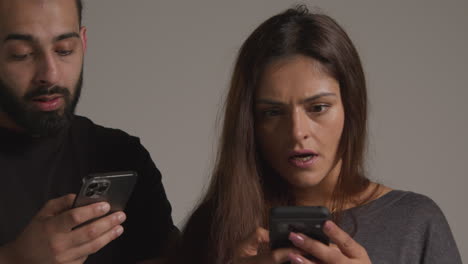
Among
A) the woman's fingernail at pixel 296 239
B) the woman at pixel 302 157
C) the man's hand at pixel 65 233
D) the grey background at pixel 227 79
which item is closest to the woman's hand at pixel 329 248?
the woman's fingernail at pixel 296 239

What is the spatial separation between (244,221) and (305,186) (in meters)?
0.22

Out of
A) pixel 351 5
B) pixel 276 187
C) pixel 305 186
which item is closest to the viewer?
pixel 305 186

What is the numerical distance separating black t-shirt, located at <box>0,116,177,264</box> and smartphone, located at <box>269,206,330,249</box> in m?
0.83

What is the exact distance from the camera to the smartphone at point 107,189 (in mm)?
1930

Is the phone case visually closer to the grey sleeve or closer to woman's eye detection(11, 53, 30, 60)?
woman's eye detection(11, 53, 30, 60)

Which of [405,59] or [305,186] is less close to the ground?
[405,59]

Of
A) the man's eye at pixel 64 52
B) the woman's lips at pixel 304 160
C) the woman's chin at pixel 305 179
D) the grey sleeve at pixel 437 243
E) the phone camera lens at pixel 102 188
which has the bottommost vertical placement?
the grey sleeve at pixel 437 243

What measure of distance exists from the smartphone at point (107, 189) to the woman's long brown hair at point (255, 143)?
0.35 meters

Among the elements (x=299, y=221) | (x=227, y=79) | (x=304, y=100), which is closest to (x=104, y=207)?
(x=299, y=221)

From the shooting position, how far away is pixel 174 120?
144 inches

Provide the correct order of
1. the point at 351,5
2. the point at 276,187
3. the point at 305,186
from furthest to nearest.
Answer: the point at 351,5 → the point at 276,187 → the point at 305,186

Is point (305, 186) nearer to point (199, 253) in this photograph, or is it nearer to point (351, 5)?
point (199, 253)

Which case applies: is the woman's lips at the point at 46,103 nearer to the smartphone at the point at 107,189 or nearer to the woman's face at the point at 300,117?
the smartphone at the point at 107,189

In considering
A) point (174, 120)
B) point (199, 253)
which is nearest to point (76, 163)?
point (199, 253)
